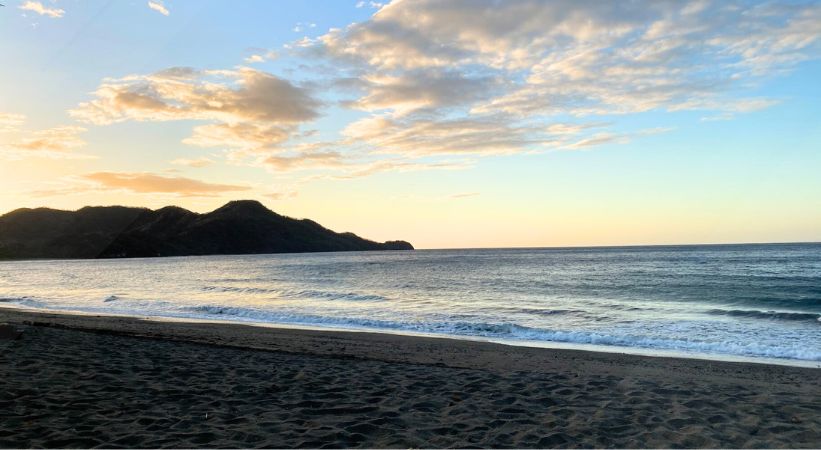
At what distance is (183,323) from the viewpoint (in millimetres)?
21000

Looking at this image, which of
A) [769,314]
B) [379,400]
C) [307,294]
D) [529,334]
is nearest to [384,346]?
[529,334]

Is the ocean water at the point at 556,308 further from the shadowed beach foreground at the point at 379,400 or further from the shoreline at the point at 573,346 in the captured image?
the shadowed beach foreground at the point at 379,400

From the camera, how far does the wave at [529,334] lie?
14508 mm

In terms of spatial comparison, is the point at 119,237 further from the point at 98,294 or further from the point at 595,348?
the point at 595,348

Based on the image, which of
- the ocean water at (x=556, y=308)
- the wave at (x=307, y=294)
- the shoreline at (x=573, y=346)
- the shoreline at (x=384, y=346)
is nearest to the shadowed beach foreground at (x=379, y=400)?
the shoreline at (x=384, y=346)

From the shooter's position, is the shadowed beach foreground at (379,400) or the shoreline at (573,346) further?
the shoreline at (573,346)

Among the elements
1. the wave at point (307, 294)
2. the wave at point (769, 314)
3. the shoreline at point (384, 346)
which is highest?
the shoreline at point (384, 346)

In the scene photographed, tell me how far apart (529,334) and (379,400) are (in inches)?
459

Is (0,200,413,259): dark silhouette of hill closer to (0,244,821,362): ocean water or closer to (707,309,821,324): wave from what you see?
(0,244,821,362): ocean water

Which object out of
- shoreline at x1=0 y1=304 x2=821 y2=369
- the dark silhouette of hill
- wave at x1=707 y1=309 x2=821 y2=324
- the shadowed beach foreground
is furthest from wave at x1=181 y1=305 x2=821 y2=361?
the dark silhouette of hill

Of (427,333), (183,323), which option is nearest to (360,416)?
(427,333)

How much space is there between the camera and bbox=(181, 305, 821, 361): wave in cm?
1451

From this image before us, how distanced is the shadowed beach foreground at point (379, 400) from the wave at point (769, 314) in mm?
12511

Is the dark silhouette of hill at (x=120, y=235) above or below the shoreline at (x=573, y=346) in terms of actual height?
above
